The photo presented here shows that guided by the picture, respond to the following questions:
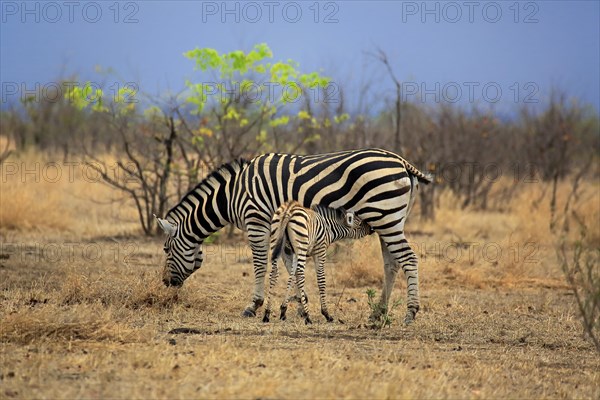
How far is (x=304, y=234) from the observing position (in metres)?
8.41

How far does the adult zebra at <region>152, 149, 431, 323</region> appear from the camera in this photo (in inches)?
345

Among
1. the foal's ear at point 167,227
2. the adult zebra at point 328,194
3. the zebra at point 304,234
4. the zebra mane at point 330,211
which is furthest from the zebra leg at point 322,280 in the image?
the foal's ear at point 167,227

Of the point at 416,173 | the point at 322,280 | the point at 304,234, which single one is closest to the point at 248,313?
the point at 322,280

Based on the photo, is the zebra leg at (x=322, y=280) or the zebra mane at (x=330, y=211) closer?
the zebra leg at (x=322, y=280)

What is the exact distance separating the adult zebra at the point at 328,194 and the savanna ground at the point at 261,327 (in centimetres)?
66

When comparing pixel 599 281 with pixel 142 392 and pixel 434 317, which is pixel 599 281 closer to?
pixel 434 317

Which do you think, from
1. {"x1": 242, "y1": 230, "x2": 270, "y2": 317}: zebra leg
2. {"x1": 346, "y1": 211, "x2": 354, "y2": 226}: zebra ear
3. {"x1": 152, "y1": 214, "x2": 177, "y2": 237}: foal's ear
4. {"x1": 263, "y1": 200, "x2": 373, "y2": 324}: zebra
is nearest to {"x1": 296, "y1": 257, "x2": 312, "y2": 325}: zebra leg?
{"x1": 263, "y1": 200, "x2": 373, "y2": 324}: zebra

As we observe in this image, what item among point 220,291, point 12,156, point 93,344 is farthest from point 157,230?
point 12,156

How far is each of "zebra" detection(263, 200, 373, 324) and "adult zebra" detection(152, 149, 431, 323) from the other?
0.54 feet

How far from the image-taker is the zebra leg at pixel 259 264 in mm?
8922

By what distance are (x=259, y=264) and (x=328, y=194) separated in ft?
3.50

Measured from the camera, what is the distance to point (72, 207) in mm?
17875

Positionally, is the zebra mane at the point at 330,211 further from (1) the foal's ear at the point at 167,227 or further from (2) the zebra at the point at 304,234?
(1) the foal's ear at the point at 167,227

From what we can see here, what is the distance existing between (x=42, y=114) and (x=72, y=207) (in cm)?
1647
